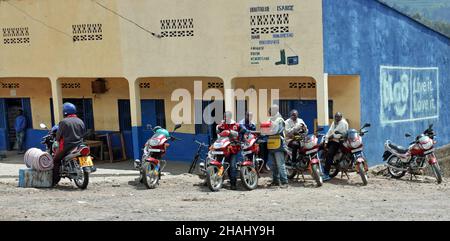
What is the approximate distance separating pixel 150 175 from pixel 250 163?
1858 mm

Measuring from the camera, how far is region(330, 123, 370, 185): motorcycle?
13574mm

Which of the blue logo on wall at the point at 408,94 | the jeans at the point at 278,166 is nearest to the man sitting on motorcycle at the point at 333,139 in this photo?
the jeans at the point at 278,166

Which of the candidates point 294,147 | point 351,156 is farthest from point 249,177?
point 351,156

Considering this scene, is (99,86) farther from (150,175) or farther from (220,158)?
(220,158)

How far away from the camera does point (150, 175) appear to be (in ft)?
42.1

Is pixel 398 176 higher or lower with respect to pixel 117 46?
lower

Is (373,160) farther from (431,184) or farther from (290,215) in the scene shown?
(290,215)

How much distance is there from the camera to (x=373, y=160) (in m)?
17.2

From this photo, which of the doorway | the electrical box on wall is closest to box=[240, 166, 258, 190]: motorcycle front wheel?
the electrical box on wall

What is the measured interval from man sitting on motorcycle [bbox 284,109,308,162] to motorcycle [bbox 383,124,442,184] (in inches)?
96.5

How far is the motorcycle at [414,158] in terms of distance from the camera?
14.4 m
